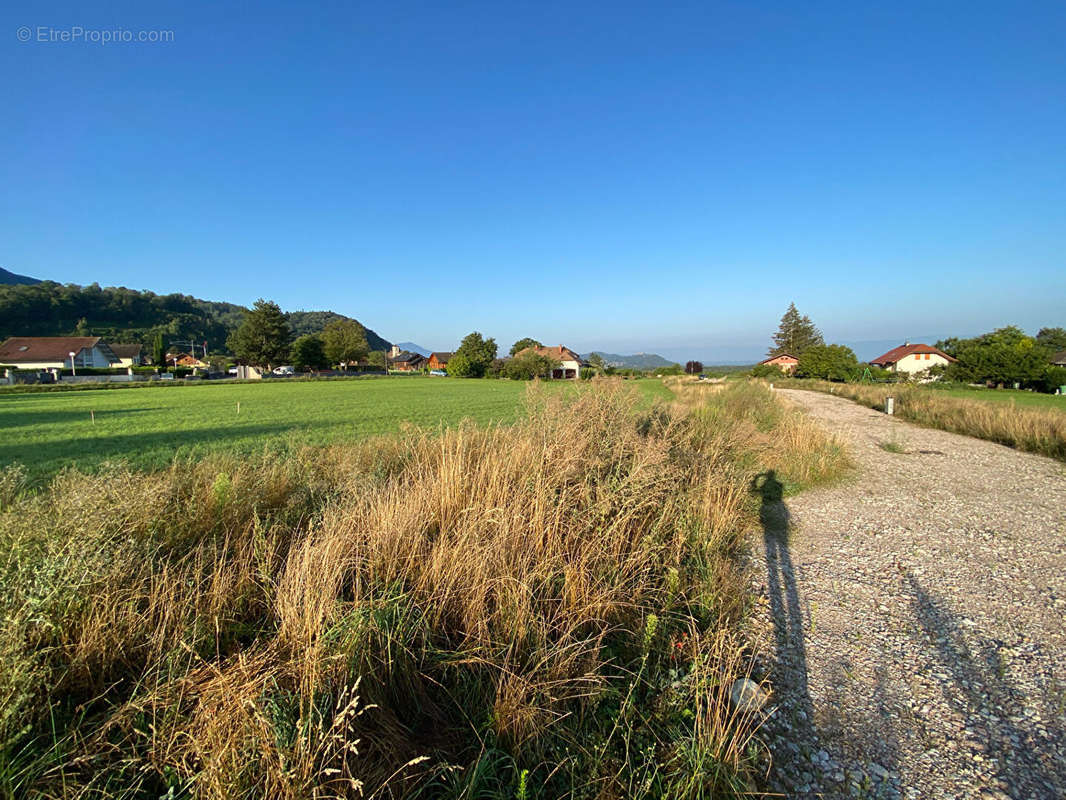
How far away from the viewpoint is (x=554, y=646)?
2848 mm

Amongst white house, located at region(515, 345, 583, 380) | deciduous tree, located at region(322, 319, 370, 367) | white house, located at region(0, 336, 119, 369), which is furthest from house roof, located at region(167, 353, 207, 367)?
white house, located at region(515, 345, 583, 380)

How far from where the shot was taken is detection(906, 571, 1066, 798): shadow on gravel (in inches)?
96.9

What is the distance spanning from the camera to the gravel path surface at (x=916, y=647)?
2523 millimetres

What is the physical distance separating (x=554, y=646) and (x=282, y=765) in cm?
167

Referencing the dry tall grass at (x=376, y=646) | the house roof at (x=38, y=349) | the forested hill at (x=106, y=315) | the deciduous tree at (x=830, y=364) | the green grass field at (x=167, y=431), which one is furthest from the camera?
the forested hill at (x=106, y=315)

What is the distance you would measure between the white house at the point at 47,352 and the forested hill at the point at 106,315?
21.1 metres

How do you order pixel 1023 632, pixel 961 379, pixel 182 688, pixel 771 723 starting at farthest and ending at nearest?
1. pixel 961 379
2. pixel 1023 632
3. pixel 771 723
4. pixel 182 688

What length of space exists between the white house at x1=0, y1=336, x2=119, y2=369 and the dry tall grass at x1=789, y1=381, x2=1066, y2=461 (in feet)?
369

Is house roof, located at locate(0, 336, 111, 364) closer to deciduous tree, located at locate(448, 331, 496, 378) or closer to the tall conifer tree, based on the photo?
deciduous tree, located at locate(448, 331, 496, 378)

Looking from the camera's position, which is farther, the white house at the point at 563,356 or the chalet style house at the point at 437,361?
the chalet style house at the point at 437,361

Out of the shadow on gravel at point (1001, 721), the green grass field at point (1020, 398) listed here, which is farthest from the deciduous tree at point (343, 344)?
the shadow on gravel at point (1001, 721)

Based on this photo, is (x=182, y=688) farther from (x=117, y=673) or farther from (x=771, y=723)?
(x=771, y=723)

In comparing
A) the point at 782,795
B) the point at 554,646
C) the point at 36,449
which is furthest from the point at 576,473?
the point at 36,449

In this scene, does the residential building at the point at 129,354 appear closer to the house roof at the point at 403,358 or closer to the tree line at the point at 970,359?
the house roof at the point at 403,358
